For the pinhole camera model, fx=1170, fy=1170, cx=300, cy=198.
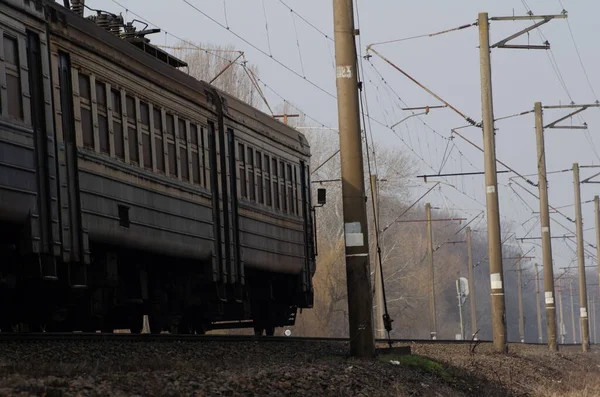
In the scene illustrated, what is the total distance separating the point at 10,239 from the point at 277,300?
10.3m

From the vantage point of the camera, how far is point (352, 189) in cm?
1521

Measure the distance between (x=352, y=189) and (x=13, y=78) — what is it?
17.5 ft

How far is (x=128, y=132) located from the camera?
1419 centimetres

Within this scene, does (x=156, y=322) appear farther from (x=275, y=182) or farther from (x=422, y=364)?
(x=275, y=182)

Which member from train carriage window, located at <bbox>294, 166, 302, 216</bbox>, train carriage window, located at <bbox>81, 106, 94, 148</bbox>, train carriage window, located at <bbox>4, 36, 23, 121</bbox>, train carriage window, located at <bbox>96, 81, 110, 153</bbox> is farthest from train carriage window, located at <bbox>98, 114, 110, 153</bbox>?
train carriage window, located at <bbox>294, 166, 302, 216</bbox>

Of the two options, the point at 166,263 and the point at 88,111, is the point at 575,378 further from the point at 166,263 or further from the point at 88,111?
the point at 88,111

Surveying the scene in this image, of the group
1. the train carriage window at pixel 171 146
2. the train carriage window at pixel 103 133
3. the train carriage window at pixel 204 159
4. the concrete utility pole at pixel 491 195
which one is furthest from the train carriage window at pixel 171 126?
the concrete utility pole at pixel 491 195

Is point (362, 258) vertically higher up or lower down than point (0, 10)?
lower down

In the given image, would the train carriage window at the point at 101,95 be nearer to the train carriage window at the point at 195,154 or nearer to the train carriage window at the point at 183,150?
the train carriage window at the point at 183,150

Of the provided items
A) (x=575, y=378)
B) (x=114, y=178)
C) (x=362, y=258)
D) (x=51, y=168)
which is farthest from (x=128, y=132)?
(x=575, y=378)

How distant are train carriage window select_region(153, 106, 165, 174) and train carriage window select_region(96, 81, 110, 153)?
159 centimetres

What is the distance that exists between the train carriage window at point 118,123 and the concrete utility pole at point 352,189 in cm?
296

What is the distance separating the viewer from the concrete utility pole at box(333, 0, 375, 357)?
15.0m

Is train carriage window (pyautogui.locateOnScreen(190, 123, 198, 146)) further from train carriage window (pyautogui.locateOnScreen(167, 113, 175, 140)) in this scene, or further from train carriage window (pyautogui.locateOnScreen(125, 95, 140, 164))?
train carriage window (pyautogui.locateOnScreen(125, 95, 140, 164))
